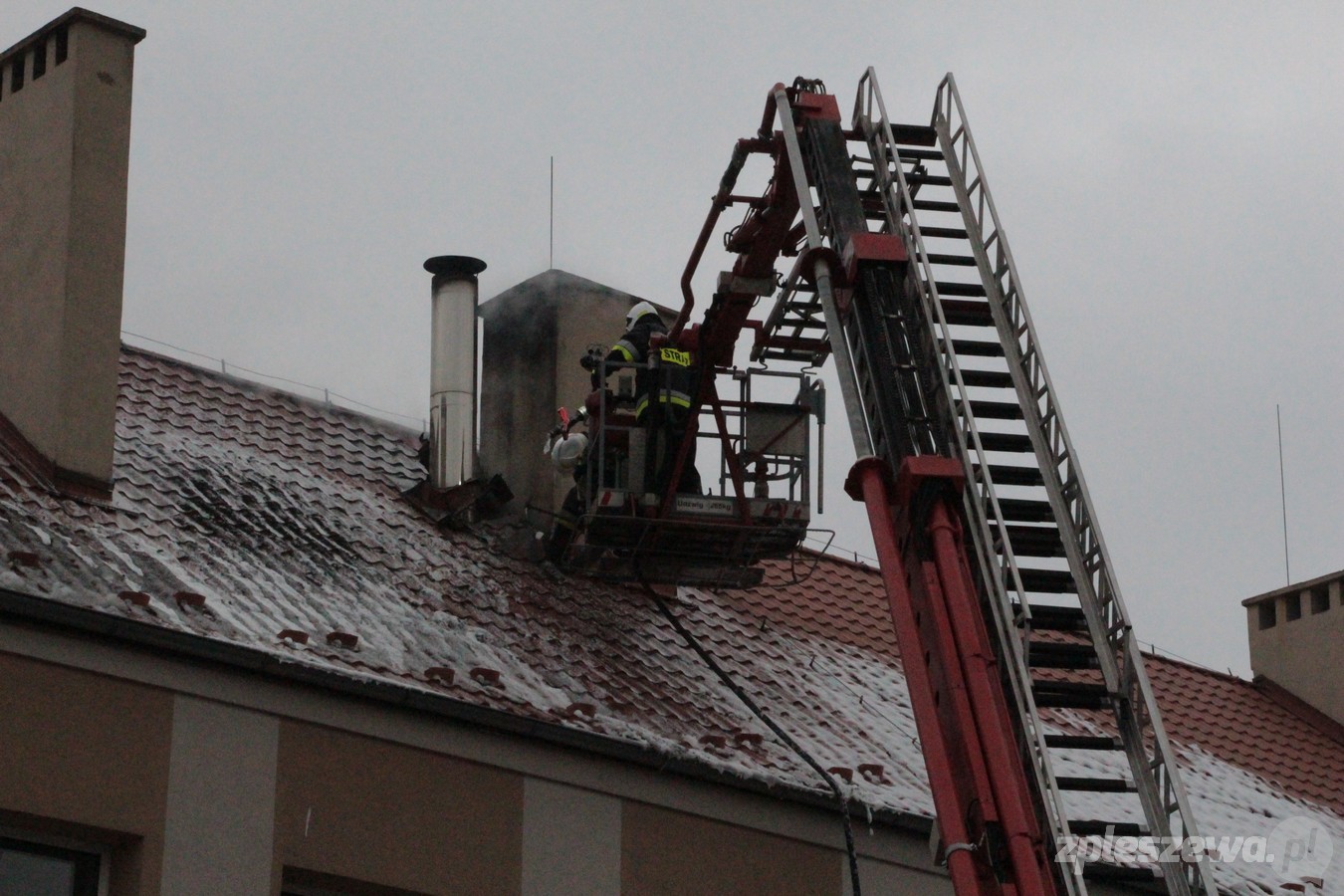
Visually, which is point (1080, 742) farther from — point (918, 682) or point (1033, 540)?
point (1033, 540)

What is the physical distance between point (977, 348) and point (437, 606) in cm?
427

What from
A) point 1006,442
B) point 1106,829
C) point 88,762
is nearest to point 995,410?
point 1006,442

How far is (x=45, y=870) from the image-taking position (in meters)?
12.1

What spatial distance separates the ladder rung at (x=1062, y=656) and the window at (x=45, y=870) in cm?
512

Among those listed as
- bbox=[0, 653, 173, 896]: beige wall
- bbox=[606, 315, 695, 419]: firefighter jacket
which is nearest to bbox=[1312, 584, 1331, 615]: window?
bbox=[606, 315, 695, 419]: firefighter jacket

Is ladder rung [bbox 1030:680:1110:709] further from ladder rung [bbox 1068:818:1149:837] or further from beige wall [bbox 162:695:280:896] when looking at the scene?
beige wall [bbox 162:695:280:896]

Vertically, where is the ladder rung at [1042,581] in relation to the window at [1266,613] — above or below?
below

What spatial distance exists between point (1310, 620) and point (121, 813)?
1590 cm

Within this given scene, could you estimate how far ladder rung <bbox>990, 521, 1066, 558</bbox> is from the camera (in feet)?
43.1

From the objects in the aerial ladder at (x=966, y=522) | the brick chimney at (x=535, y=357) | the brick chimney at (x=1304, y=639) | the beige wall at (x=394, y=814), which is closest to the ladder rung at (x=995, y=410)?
the aerial ladder at (x=966, y=522)

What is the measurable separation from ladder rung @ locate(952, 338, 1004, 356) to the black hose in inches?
120

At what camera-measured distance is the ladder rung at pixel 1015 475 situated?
1327cm

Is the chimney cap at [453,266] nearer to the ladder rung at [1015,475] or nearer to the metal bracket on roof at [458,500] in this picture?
the metal bracket on roof at [458,500]

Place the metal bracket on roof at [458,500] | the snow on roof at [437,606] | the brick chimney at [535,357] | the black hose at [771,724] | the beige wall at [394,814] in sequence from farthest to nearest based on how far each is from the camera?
the brick chimney at [535,357] → the metal bracket on roof at [458,500] → the black hose at [771,724] → the snow on roof at [437,606] → the beige wall at [394,814]
